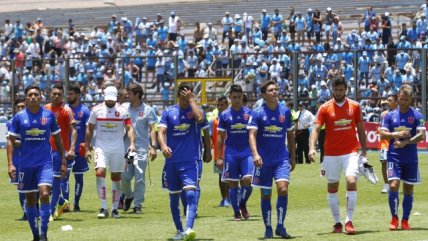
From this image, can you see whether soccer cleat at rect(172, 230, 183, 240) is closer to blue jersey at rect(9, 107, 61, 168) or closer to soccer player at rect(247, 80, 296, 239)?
soccer player at rect(247, 80, 296, 239)

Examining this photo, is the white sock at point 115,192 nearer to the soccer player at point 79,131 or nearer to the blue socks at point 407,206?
the soccer player at point 79,131

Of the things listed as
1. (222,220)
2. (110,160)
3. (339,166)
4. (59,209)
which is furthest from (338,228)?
(59,209)

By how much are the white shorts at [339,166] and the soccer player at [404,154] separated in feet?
2.93

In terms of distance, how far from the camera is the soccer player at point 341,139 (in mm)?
15453

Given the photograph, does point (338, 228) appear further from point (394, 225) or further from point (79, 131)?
Answer: point (79, 131)

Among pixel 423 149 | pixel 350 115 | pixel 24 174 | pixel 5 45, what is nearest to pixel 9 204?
pixel 24 174

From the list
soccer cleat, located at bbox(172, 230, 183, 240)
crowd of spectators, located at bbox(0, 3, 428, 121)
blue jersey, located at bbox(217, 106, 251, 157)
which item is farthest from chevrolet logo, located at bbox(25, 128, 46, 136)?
crowd of spectators, located at bbox(0, 3, 428, 121)

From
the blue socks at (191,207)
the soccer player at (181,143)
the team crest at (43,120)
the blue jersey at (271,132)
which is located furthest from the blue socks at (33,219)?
the blue jersey at (271,132)

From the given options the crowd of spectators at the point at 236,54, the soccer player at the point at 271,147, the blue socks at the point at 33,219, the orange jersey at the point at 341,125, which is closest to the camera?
the blue socks at the point at 33,219

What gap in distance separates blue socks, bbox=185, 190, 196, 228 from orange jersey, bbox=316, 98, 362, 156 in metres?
2.12

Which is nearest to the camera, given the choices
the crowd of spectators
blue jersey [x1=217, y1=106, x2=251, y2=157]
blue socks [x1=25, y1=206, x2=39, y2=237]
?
blue socks [x1=25, y1=206, x2=39, y2=237]

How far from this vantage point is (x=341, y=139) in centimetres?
1551

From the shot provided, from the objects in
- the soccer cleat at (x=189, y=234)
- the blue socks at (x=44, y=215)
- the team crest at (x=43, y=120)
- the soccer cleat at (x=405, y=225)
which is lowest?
the soccer cleat at (x=405, y=225)

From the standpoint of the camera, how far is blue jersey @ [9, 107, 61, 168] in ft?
49.1
